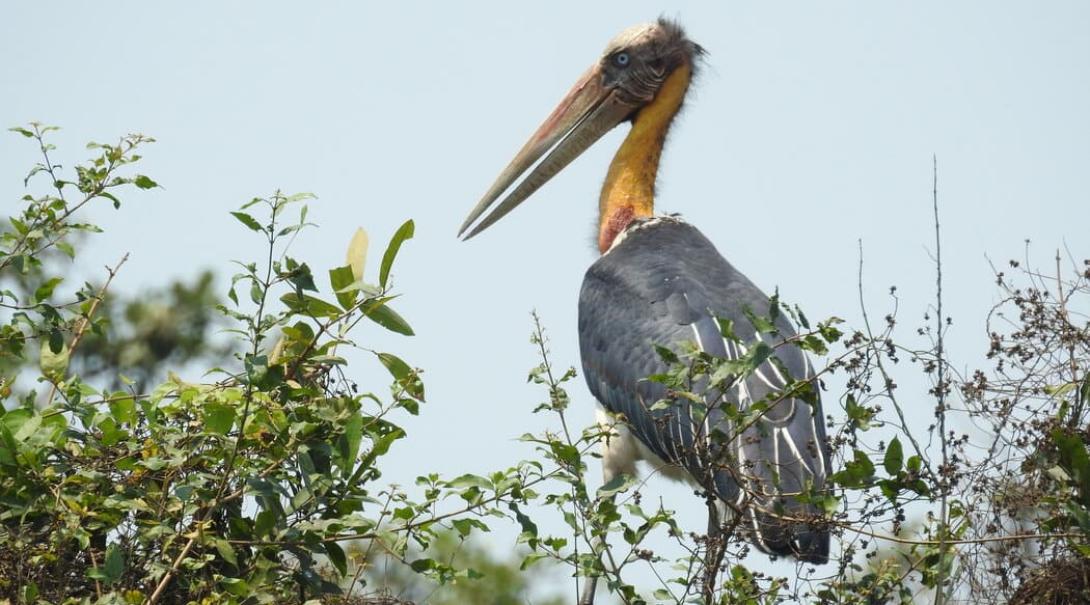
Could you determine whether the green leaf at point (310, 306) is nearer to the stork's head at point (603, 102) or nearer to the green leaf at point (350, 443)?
the green leaf at point (350, 443)

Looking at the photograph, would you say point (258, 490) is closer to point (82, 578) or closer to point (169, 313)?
point (82, 578)

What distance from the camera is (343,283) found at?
371cm

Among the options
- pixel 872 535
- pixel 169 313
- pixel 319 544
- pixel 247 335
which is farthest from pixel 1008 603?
pixel 169 313

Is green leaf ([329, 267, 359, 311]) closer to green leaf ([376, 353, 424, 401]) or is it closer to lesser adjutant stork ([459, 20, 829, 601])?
green leaf ([376, 353, 424, 401])

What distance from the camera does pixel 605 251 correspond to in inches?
292

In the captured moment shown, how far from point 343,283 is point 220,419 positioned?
1.45ft

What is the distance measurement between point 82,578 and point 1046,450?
2300mm

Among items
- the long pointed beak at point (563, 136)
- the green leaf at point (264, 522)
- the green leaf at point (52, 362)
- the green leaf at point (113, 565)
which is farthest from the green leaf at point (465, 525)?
the long pointed beak at point (563, 136)

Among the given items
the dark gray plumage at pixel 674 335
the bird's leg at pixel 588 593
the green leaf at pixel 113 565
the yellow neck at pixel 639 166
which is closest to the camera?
the green leaf at pixel 113 565

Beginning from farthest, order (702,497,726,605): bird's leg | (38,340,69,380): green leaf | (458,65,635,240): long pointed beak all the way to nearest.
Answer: (458,65,635,240): long pointed beak → (38,340,69,380): green leaf → (702,497,726,605): bird's leg

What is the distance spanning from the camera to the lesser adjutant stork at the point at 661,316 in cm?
397

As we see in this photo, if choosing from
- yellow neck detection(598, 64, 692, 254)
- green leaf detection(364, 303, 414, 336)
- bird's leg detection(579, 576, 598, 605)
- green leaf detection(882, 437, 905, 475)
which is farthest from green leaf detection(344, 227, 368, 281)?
yellow neck detection(598, 64, 692, 254)

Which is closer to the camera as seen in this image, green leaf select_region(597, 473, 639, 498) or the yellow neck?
green leaf select_region(597, 473, 639, 498)

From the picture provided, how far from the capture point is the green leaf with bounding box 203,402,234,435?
350cm
